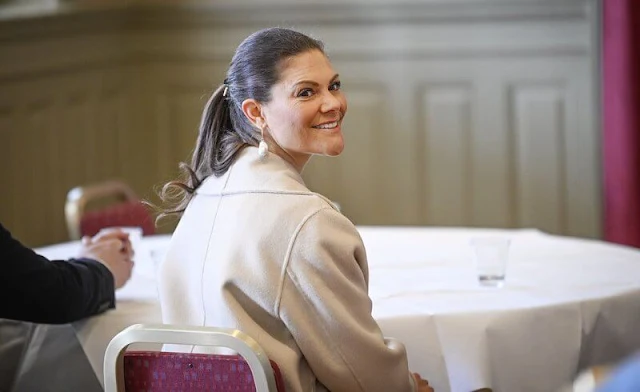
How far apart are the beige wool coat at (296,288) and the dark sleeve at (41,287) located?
355mm

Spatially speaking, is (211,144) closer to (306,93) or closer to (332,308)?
(306,93)

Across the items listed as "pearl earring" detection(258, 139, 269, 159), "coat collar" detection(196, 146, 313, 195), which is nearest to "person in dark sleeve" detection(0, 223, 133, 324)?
"coat collar" detection(196, 146, 313, 195)

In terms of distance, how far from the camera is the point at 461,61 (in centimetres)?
477

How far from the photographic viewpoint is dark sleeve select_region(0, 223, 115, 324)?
6.85ft

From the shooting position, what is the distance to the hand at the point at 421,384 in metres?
1.99

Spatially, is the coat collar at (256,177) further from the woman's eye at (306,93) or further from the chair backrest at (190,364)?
the chair backrest at (190,364)

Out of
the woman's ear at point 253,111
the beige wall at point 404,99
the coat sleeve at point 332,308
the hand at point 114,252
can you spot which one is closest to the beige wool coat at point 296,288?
the coat sleeve at point 332,308

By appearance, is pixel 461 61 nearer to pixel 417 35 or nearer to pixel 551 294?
pixel 417 35

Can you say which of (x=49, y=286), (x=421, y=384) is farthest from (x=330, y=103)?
(x=49, y=286)

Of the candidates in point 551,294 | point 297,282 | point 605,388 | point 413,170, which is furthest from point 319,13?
point 605,388

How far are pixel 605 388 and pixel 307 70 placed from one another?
1.09 m

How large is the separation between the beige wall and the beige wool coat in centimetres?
275

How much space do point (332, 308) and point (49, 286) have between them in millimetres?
624

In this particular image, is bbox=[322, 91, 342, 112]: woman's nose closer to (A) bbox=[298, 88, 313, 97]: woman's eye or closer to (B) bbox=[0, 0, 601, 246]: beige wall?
(A) bbox=[298, 88, 313, 97]: woman's eye
